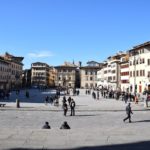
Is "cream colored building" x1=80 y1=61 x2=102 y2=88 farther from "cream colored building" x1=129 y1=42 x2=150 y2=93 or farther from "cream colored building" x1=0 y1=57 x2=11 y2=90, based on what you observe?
"cream colored building" x1=129 y1=42 x2=150 y2=93

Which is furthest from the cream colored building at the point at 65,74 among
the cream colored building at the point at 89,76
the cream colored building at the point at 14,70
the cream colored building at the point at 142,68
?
the cream colored building at the point at 142,68

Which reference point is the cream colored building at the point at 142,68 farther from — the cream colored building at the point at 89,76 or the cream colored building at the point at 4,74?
the cream colored building at the point at 89,76

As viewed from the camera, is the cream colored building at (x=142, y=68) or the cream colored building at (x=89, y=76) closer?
the cream colored building at (x=142, y=68)

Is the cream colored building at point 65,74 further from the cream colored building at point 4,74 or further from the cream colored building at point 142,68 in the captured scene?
the cream colored building at point 142,68

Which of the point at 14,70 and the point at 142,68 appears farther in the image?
the point at 14,70

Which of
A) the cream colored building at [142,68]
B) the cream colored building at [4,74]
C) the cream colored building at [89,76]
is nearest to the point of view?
the cream colored building at [142,68]

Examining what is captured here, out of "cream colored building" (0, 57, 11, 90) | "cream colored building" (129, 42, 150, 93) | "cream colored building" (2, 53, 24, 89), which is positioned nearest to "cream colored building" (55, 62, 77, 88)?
"cream colored building" (2, 53, 24, 89)

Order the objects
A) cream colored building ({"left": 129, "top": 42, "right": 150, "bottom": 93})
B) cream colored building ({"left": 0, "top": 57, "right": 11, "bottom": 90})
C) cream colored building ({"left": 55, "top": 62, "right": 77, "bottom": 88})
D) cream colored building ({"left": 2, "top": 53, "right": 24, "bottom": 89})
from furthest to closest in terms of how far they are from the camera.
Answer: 1. cream colored building ({"left": 55, "top": 62, "right": 77, "bottom": 88})
2. cream colored building ({"left": 2, "top": 53, "right": 24, "bottom": 89})
3. cream colored building ({"left": 0, "top": 57, "right": 11, "bottom": 90})
4. cream colored building ({"left": 129, "top": 42, "right": 150, "bottom": 93})

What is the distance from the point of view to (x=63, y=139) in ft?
58.4

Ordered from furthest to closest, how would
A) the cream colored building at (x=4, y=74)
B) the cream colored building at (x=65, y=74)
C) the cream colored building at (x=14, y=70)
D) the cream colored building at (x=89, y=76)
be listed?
the cream colored building at (x=65, y=74)
the cream colored building at (x=89, y=76)
the cream colored building at (x=14, y=70)
the cream colored building at (x=4, y=74)

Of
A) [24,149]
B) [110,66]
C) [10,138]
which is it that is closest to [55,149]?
[24,149]

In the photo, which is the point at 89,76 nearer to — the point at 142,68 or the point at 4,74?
the point at 4,74

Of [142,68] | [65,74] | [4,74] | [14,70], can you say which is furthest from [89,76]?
[142,68]

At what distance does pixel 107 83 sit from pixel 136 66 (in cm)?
5277
